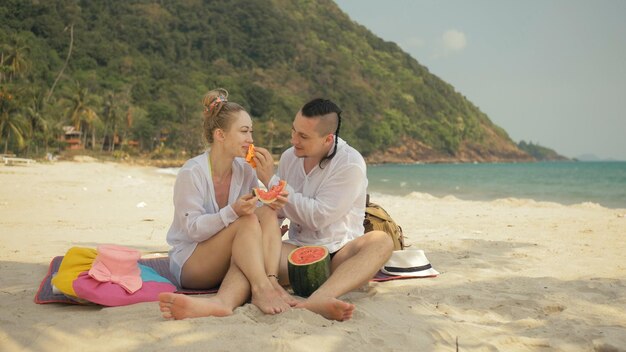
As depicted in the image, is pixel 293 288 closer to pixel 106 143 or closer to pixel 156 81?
pixel 106 143

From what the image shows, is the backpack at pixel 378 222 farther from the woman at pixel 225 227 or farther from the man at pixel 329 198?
the woman at pixel 225 227

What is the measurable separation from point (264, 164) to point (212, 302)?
1.17m

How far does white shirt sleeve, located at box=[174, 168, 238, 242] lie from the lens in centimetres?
374

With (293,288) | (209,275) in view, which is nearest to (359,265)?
(293,288)

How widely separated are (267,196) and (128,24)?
94112 mm

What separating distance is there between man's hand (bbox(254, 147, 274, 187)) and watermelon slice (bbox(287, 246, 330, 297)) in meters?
0.61

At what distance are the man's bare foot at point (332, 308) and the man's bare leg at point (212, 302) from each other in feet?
1.66

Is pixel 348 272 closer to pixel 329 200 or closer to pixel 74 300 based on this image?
pixel 329 200

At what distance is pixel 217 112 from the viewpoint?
4.11 metres

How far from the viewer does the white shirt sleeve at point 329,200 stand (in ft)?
13.3

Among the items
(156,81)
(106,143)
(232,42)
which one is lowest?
(106,143)

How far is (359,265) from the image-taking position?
12.6ft

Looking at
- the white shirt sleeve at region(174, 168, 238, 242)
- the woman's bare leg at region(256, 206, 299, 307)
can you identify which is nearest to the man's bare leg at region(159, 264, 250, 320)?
the woman's bare leg at region(256, 206, 299, 307)

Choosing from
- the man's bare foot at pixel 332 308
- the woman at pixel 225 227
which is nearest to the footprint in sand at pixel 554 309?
the man's bare foot at pixel 332 308
